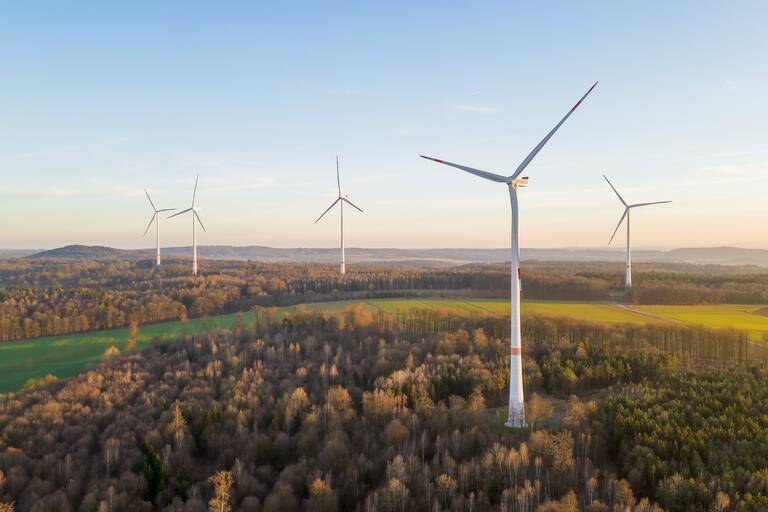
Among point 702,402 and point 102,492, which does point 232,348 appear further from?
point 702,402

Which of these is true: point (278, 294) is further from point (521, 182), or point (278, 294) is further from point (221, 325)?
point (521, 182)

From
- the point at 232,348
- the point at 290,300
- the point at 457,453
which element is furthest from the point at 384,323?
the point at 457,453

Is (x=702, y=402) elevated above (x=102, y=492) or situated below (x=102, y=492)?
above

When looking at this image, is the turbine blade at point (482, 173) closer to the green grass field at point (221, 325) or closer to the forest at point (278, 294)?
the green grass field at point (221, 325)

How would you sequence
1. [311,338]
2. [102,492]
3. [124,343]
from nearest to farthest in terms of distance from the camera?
[102,492]
[311,338]
[124,343]

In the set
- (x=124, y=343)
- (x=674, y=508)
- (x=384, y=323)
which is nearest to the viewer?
(x=674, y=508)

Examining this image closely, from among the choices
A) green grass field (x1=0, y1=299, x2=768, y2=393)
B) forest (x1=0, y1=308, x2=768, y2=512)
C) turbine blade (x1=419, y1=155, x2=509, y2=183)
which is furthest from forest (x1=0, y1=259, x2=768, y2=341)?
turbine blade (x1=419, y1=155, x2=509, y2=183)

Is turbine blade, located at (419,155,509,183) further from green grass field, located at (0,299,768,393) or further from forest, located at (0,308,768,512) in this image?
green grass field, located at (0,299,768,393)
